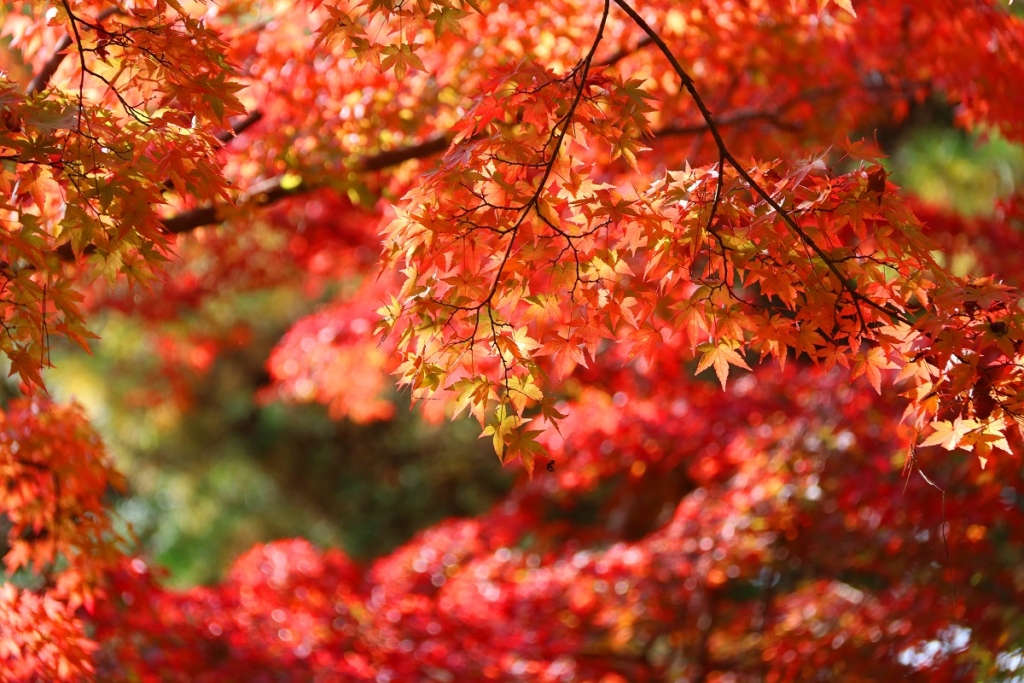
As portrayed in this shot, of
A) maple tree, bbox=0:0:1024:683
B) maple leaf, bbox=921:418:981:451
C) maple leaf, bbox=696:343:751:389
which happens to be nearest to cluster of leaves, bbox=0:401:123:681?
maple tree, bbox=0:0:1024:683

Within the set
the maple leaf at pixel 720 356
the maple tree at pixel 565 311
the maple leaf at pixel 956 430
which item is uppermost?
the maple tree at pixel 565 311

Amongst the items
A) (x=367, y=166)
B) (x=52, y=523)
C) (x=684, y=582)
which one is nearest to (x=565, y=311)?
(x=367, y=166)

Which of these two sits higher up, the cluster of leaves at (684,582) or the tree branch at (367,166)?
the tree branch at (367,166)

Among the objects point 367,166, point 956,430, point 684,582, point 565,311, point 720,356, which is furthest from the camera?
point 684,582

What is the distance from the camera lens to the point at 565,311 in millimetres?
2111

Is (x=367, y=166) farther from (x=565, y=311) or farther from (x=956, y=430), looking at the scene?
(x=956, y=430)

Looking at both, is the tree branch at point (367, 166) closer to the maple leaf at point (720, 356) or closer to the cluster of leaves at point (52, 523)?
the cluster of leaves at point (52, 523)

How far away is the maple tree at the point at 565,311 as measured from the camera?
1721 mm

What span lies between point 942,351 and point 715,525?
281 centimetres

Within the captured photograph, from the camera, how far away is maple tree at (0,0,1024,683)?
1.72 meters

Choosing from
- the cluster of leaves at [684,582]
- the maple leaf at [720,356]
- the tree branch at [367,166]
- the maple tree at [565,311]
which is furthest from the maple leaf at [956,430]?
the tree branch at [367,166]

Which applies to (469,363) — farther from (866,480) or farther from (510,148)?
(866,480)

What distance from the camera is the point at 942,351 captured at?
62.1 inches

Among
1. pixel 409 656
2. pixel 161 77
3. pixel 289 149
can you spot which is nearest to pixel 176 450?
pixel 409 656
